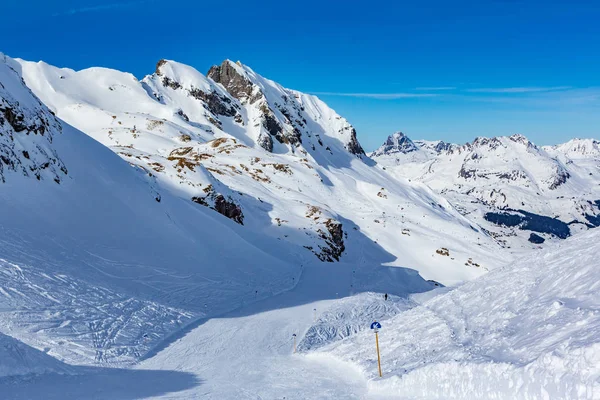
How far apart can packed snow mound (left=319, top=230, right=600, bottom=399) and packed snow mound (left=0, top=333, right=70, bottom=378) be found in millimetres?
12005

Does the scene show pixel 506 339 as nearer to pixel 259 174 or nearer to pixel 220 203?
pixel 220 203

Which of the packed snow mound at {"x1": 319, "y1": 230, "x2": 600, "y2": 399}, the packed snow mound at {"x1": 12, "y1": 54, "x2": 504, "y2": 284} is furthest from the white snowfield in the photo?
the packed snow mound at {"x1": 12, "y1": 54, "x2": 504, "y2": 284}

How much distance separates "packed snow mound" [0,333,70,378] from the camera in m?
14.1

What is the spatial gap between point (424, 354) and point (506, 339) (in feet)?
10.8

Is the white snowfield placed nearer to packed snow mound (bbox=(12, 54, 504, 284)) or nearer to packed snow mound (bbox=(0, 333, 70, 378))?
packed snow mound (bbox=(0, 333, 70, 378))

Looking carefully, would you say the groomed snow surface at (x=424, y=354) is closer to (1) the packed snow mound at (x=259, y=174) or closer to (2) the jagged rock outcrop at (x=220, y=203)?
(1) the packed snow mound at (x=259, y=174)

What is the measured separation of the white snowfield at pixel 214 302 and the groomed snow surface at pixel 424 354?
0.08m

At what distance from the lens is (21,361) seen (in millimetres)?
14758

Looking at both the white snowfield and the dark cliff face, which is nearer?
the white snowfield

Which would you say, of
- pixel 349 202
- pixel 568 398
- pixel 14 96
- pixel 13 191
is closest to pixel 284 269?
pixel 13 191

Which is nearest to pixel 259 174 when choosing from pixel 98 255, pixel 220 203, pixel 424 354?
pixel 220 203

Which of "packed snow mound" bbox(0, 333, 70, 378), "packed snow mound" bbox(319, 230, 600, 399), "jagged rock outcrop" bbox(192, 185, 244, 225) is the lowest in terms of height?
"packed snow mound" bbox(0, 333, 70, 378)

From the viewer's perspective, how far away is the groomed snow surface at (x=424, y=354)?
36.1ft

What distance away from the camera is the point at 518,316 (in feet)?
52.7
